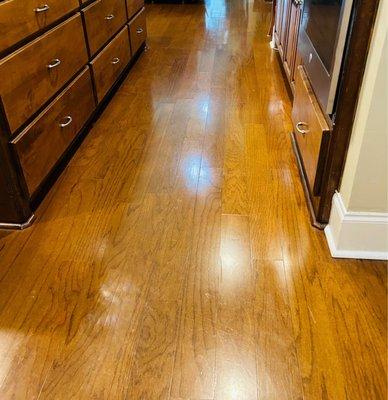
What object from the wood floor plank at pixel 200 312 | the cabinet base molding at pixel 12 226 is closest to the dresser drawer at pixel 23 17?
the cabinet base molding at pixel 12 226

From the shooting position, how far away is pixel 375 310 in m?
1.21

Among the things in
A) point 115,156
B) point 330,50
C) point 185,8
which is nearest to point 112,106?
point 115,156

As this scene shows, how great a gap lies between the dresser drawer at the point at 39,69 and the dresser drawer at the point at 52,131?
2.1 inches

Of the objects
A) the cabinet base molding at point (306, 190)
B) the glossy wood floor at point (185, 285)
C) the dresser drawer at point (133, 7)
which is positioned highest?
the dresser drawer at point (133, 7)

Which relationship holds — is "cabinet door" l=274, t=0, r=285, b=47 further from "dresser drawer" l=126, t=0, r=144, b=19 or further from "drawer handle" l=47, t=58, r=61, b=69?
"drawer handle" l=47, t=58, r=61, b=69

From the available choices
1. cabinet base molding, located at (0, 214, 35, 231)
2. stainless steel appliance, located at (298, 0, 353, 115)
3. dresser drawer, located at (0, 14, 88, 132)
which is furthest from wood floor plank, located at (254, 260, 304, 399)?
dresser drawer, located at (0, 14, 88, 132)

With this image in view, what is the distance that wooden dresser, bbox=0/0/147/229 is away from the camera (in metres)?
1.41

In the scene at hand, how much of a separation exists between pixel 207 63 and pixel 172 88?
2.05 ft

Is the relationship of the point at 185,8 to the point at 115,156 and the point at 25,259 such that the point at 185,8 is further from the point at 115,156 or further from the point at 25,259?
the point at 25,259

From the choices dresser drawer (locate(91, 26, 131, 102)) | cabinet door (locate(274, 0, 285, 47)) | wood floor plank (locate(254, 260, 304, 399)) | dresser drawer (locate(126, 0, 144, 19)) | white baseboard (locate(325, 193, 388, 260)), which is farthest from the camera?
cabinet door (locate(274, 0, 285, 47))

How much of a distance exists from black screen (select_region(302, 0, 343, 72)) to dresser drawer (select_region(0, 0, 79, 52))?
1.07 meters

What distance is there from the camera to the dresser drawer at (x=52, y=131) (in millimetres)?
1533

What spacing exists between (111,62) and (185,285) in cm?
175

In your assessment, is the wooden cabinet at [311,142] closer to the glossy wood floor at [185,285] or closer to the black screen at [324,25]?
the glossy wood floor at [185,285]
